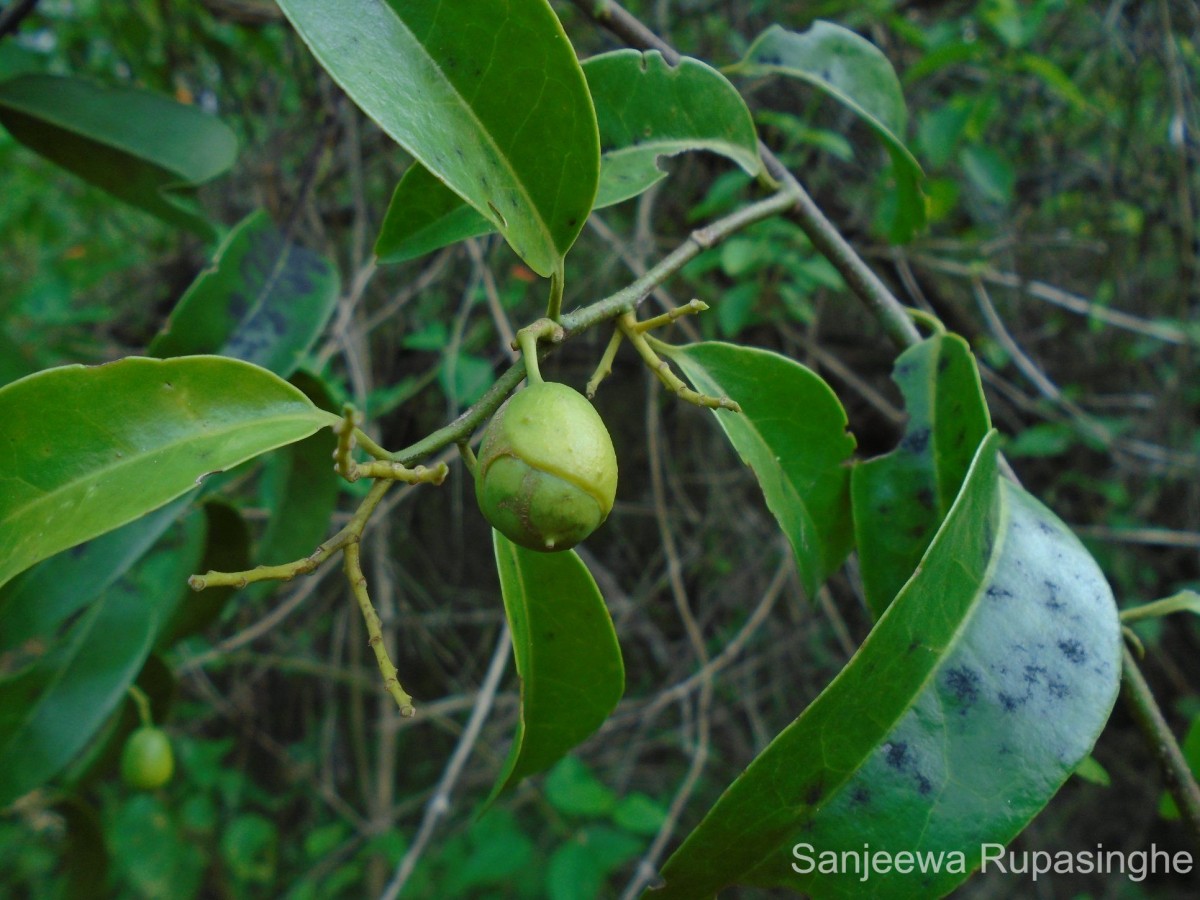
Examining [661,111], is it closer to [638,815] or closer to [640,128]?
[640,128]

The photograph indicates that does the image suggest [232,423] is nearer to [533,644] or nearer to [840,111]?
[533,644]

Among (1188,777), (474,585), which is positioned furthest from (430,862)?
(1188,777)

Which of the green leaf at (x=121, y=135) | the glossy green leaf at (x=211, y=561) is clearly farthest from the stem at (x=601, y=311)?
the green leaf at (x=121, y=135)

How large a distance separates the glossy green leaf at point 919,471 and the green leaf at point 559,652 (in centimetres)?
25

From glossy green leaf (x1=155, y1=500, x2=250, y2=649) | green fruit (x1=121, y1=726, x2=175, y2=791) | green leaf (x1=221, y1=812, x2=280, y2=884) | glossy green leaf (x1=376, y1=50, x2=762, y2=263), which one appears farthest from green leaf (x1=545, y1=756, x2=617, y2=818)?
glossy green leaf (x1=376, y1=50, x2=762, y2=263)

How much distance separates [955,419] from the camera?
0.83m

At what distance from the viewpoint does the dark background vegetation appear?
219 centimetres

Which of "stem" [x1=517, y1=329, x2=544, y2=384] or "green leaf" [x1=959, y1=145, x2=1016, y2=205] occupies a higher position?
"stem" [x1=517, y1=329, x2=544, y2=384]

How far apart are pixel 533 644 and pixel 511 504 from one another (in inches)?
11.0

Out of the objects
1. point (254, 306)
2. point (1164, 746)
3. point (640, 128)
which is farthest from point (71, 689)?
point (1164, 746)

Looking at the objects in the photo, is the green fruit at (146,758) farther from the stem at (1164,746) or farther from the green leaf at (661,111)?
the stem at (1164,746)

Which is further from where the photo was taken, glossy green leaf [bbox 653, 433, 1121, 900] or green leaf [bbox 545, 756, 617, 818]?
green leaf [bbox 545, 756, 617, 818]

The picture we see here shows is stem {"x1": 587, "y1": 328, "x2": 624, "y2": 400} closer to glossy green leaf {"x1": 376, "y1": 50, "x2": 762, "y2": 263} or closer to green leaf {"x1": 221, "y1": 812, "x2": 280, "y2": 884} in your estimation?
glossy green leaf {"x1": 376, "y1": 50, "x2": 762, "y2": 263}

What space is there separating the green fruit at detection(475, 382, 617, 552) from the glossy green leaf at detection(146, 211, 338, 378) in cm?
51
